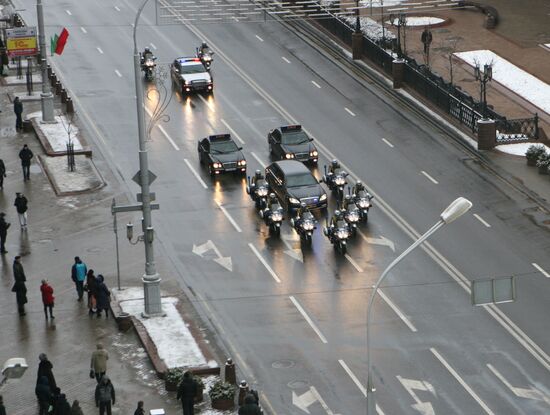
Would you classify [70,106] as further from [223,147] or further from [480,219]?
[480,219]

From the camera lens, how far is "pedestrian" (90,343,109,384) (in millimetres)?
42037

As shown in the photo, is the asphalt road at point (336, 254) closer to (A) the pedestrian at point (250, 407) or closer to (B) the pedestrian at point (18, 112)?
(B) the pedestrian at point (18, 112)

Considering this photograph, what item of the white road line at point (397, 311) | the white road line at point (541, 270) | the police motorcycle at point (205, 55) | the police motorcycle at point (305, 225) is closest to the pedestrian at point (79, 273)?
the police motorcycle at point (305, 225)

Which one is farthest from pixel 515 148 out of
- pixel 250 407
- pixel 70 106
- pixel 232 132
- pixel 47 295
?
pixel 250 407

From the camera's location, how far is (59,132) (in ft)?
222

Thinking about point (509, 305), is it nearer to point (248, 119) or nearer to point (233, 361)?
point (233, 361)

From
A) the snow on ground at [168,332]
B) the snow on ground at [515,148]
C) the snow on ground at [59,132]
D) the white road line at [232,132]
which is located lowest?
the snow on ground at [515,148]

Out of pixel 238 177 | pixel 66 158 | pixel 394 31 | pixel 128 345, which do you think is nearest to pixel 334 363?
pixel 128 345

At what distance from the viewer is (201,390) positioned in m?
41.7

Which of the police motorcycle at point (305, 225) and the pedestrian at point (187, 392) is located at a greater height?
the pedestrian at point (187, 392)

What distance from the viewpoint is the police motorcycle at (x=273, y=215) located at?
55.4m

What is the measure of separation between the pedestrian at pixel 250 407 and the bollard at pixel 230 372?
3684 millimetres

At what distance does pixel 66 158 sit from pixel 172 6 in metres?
26.6

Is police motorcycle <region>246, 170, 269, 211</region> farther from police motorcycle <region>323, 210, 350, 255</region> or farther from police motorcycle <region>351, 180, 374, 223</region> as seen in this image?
police motorcycle <region>323, 210, 350, 255</region>
